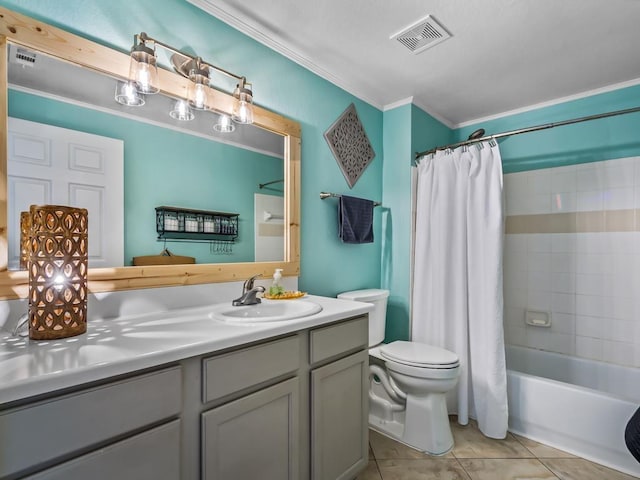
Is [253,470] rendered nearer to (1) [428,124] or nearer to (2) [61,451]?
(2) [61,451]

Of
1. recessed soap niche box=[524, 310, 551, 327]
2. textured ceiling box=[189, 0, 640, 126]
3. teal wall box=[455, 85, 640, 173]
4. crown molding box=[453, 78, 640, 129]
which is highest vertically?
textured ceiling box=[189, 0, 640, 126]

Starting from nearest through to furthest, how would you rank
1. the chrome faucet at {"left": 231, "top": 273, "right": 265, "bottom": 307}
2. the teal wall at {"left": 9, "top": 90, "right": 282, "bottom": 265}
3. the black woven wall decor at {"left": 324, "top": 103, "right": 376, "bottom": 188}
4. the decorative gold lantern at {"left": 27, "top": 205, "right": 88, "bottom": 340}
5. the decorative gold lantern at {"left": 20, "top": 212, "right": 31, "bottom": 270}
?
the decorative gold lantern at {"left": 27, "top": 205, "right": 88, "bottom": 340}, the decorative gold lantern at {"left": 20, "top": 212, "right": 31, "bottom": 270}, the teal wall at {"left": 9, "top": 90, "right": 282, "bottom": 265}, the chrome faucet at {"left": 231, "top": 273, "right": 265, "bottom": 307}, the black woven wall decor at {"left": 324, "top": 103, "right": 376, "bottom": 188}

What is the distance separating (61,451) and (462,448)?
2004mm

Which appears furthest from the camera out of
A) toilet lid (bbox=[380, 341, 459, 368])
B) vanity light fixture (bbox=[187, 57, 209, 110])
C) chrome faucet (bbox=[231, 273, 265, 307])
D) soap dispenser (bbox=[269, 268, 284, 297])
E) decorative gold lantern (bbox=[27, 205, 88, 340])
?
toilet lid (bbox=[380, 341, 459, 368])

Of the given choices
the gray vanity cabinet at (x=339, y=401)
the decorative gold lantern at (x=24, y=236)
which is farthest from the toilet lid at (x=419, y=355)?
the decorative gold lantern at (x=24, y=236)

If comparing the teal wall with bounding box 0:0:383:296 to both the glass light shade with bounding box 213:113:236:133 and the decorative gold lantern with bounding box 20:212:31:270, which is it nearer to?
the glass light shade with bounding box 213:113:236:133

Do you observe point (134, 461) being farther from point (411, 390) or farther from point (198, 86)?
point (411, 390)

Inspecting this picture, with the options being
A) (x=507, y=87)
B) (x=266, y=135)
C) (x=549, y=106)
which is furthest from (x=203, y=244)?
(x=549, y=106)

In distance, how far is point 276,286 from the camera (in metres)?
1.74

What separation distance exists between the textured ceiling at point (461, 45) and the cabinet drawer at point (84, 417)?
5.22 feet

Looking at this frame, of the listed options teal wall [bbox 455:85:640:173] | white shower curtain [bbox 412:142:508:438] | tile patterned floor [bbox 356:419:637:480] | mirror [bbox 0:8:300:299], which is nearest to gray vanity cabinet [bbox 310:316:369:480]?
tile patterned floor [bbox 356:419:637:480]

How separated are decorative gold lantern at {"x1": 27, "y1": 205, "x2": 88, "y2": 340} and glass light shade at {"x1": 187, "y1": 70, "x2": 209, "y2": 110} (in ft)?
2.23

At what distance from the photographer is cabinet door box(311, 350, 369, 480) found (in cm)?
136

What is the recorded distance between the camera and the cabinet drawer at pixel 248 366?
3.32ft
